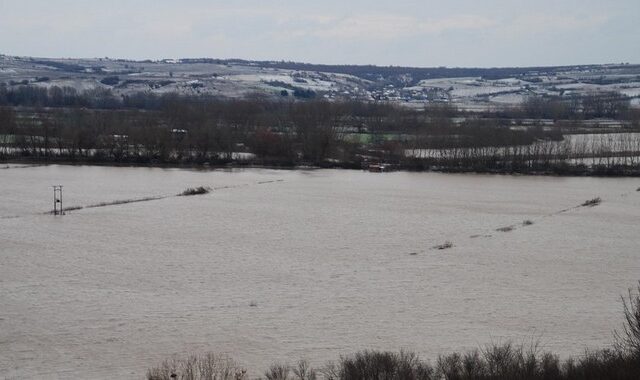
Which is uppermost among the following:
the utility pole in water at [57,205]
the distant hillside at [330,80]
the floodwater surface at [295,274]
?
the distant hillside at [330,80]

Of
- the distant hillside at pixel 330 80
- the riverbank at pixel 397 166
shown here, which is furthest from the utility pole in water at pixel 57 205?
the distant hillside at pixel 330 80

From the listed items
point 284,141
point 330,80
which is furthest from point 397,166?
point 330,80

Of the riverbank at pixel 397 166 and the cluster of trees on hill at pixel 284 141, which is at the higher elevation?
the cluster of trees on hill at pixel 284 141

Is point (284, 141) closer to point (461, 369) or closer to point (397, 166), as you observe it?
point (397, 166)

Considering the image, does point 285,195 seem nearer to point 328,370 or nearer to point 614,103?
point 328,370

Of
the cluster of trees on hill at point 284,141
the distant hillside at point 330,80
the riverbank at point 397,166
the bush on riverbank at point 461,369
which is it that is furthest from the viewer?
the distant hillside at point 330,80

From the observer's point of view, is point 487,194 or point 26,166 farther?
point 26,166

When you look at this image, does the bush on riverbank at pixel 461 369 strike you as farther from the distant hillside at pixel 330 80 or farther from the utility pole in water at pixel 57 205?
the distant hillside at pixel 330 80

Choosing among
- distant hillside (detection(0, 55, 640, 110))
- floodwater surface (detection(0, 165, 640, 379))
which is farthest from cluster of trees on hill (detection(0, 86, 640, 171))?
distant hillside (detection(0, 55, 640, 110))

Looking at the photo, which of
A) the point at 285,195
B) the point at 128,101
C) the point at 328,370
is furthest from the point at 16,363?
the point at 128,101
